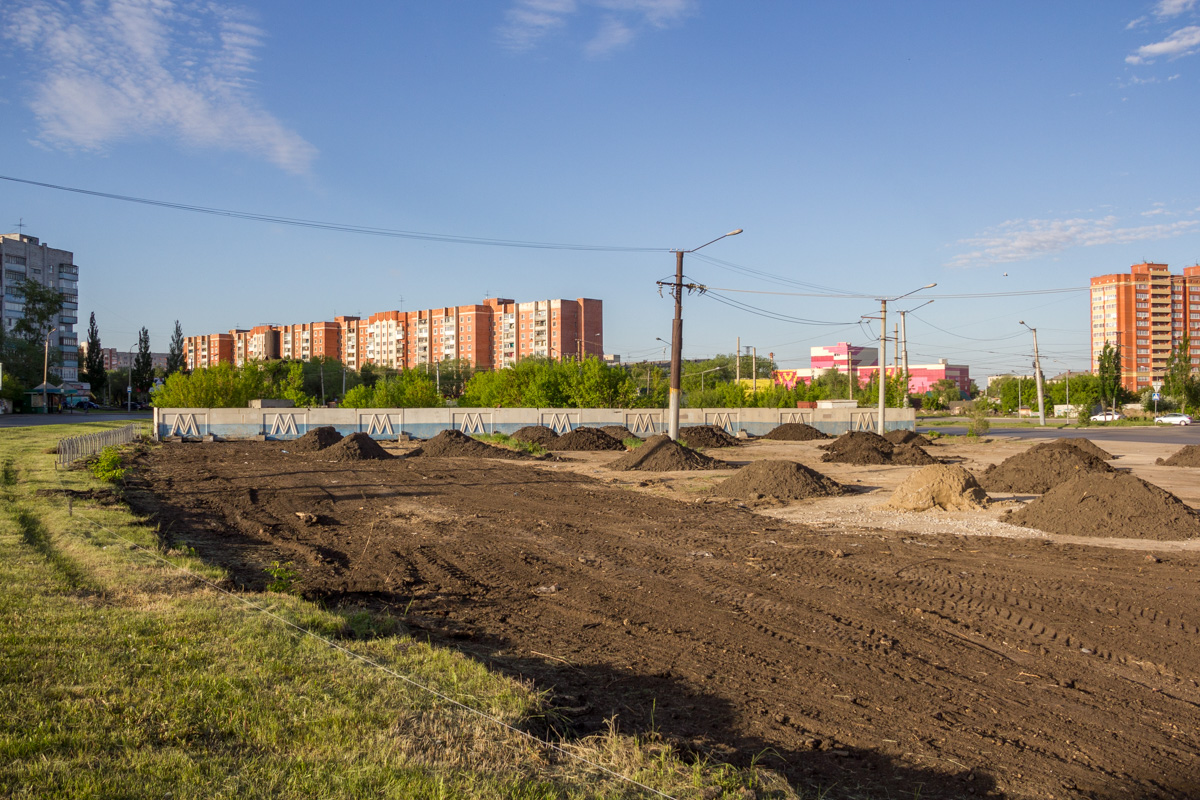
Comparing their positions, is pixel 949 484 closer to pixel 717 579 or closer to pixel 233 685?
pixel 717 579

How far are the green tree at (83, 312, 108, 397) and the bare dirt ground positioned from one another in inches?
4062

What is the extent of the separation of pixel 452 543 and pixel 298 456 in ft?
68.3

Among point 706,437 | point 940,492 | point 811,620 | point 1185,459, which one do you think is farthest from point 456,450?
point 1185,459

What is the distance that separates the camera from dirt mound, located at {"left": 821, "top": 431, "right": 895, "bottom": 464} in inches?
1166

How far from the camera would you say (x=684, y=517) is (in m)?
15.5

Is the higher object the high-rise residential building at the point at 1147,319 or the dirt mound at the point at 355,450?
the high-rise residential building at the point at 1147,319

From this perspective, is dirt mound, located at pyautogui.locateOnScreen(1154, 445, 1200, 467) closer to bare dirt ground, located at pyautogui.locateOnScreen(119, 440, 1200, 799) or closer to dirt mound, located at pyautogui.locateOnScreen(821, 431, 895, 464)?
dirt mound, located at pyautogui.locateOnScreen(821, 431, 895, 464)

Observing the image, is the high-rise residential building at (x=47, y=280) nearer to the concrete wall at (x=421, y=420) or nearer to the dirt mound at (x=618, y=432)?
the concrete wall at (x=421, y=420)

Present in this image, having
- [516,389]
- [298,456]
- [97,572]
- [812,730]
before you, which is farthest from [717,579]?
[516,389]

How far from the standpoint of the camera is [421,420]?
4475 cm

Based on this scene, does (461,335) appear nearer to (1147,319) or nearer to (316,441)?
(316,441)

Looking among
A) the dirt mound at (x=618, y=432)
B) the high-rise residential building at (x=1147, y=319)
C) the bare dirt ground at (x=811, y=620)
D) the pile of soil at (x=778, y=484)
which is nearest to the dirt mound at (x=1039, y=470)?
the pile of soil at (x=778, y=484)

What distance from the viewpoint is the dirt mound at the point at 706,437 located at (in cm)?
3891

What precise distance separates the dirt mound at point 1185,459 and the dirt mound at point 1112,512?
16267 millimetres
